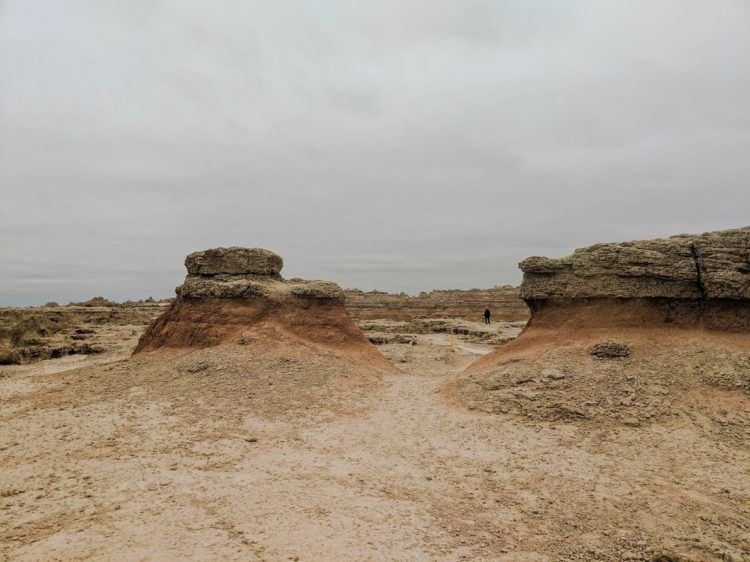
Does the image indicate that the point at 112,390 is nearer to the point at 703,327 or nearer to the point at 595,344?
the point at 595,344

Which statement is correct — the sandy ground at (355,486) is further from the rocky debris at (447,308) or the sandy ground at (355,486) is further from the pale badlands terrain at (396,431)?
the rocky debris at (447,308)

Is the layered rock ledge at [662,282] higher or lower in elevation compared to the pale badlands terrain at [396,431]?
higher

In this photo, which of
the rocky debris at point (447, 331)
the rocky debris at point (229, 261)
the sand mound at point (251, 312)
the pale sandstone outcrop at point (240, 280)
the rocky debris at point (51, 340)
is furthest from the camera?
the rocky debris at point (447, 331)

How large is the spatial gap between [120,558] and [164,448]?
3745mm

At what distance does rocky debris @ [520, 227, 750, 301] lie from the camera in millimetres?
12211

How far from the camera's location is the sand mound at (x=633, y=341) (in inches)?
410

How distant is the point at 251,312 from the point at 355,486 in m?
10.8

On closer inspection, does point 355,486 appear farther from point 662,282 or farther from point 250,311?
point 250,311

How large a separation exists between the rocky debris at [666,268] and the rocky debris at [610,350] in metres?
1.79

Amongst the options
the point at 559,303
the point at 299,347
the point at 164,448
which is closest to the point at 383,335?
the point at 299,347

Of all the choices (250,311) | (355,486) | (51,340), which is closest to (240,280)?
(250,311)

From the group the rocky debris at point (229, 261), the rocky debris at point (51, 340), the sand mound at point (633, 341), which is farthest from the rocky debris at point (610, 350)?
the rocky debris at point (51, 340)

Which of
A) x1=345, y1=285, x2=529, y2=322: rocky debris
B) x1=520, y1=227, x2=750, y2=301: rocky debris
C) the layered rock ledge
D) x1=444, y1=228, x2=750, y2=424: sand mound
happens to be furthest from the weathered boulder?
x1=345, y1=285, x2=529, y2=322: rocky debris

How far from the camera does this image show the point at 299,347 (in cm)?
1587
